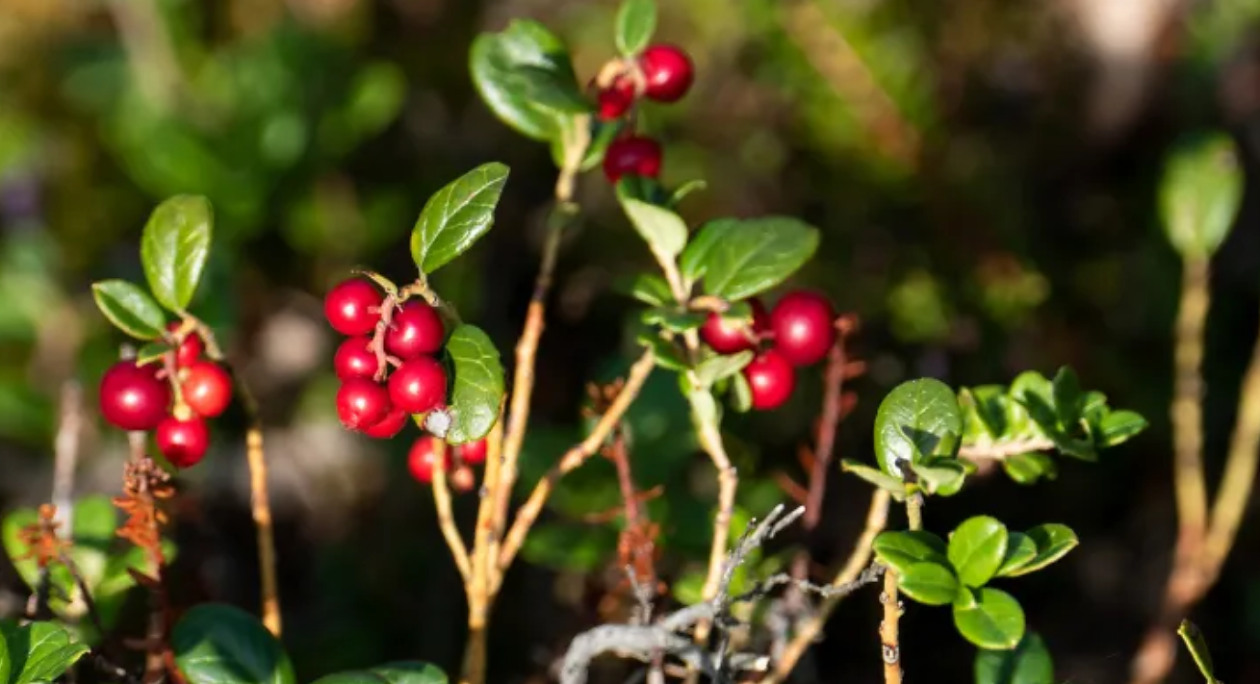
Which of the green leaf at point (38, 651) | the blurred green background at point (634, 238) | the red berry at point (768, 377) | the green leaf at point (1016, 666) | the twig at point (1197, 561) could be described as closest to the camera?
the green leaf at point (38, 651)

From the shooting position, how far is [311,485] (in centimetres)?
275

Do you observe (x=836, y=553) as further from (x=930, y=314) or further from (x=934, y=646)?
(x=930, y=314)

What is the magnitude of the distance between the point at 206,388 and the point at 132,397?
73 mm

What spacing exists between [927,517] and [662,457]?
58cm

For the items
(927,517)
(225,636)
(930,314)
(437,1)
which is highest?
(437,1)

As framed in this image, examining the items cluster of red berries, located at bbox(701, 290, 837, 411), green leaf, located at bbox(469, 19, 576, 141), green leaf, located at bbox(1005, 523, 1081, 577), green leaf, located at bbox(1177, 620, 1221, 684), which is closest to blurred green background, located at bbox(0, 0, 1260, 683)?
cluster of red berries, located at bbox(701, 290, 837, 411)

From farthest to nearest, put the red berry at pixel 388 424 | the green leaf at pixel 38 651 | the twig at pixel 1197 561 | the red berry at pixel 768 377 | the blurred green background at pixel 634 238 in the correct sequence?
the blurred green background at pixel 634 238
the twig at pixel 1197 561
the red berry at pixel 768 377
the red berry at pixel 388 424
the green leaf at pixel 38 651

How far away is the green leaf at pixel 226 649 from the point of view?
4.33 feet

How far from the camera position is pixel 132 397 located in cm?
132

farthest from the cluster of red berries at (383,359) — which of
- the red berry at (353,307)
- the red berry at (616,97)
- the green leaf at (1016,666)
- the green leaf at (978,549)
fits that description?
the green leaf at (1016,666)

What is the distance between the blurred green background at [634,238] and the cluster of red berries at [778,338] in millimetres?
462

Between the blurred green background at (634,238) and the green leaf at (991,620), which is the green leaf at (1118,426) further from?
the blurred green background at (634,238)

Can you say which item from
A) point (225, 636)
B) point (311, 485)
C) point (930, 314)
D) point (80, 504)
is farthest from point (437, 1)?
point (225, 636)

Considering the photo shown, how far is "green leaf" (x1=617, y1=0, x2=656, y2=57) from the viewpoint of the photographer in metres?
1.47
